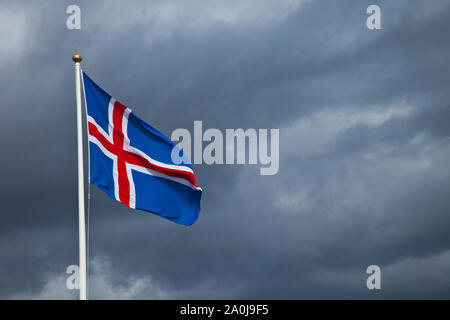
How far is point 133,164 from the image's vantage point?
4003 centimetres

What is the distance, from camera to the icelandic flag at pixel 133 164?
38.7 metres

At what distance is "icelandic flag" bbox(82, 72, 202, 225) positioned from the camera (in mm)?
38688

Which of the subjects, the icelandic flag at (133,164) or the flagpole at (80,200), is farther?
the icelandic flag at (133,164)

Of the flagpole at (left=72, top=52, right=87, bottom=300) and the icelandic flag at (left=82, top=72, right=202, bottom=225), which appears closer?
the flagpole at (left=72, top=52, right=87, bottom=300)

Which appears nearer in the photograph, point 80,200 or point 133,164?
point 80,200

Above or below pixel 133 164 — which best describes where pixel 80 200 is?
below

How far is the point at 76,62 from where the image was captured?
37.9m
